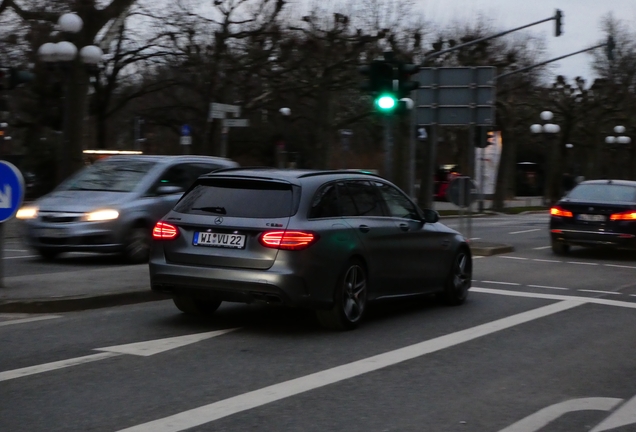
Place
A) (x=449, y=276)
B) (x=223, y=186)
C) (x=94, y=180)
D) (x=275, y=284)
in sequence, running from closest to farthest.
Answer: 1. (x=275, y=284)
2. (x=223, y=186)
3. (x=449, y=276)
4. (x=94, y=180)

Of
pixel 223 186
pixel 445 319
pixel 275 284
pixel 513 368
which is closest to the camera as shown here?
pixel 513 368

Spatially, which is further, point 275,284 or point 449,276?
point 449,276

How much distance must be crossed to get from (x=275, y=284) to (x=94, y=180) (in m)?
8.10

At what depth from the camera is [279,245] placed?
865cm

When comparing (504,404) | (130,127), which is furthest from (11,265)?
(130,127)

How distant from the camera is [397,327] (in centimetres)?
964

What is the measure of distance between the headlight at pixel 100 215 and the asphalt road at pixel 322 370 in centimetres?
435

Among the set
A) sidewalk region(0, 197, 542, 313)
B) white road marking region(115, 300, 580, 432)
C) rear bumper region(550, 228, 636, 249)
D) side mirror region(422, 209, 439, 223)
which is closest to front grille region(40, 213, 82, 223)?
sidewalk region(0, 197, 542, 313)

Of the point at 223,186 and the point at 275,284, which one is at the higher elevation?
the point at 223,186

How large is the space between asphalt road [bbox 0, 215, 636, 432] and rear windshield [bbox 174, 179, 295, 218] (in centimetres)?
103

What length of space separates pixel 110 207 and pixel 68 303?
5218 mm

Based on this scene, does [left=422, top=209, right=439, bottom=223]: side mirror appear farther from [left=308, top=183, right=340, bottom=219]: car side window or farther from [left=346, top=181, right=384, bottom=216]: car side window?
[left=308, top=183, right=340, bottom=219]: car side window

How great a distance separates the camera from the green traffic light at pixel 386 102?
17.2 meters

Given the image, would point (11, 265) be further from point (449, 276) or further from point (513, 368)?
point (513, 368)
